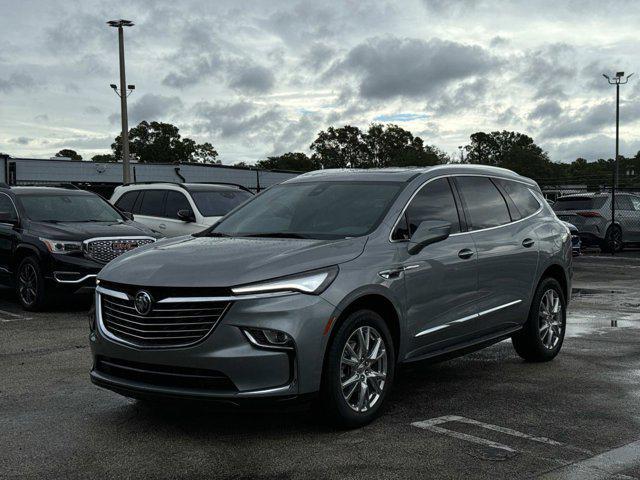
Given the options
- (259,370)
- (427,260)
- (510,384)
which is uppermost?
(427,260)

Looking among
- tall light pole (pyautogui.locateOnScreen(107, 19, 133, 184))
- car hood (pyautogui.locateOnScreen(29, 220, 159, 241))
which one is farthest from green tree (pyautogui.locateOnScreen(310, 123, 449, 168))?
car hood (pyautogui.locateOnScreen(29, 220, 159, 241))

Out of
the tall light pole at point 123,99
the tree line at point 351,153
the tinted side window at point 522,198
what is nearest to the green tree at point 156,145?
the tree line at point 351,153

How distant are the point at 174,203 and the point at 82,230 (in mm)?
3551

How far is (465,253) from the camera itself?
6.40 m

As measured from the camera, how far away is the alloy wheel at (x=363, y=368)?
5.25m

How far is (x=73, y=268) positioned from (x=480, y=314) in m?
6.28

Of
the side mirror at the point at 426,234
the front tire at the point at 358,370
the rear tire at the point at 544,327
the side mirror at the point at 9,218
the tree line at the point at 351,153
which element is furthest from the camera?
the tree line at the point at 351,153

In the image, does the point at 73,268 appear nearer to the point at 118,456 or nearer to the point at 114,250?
the point at 114,250

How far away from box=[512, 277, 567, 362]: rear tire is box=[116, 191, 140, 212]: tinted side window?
961cm

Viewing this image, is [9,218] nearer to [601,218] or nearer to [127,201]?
[127,201]

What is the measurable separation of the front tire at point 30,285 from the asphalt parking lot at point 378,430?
3363 millimetres

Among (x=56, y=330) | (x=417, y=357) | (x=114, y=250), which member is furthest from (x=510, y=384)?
(x=114, y=250)

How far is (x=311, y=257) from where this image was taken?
5191 mm

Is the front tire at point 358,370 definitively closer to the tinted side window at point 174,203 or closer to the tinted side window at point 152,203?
the tinted side window at point 174,203
